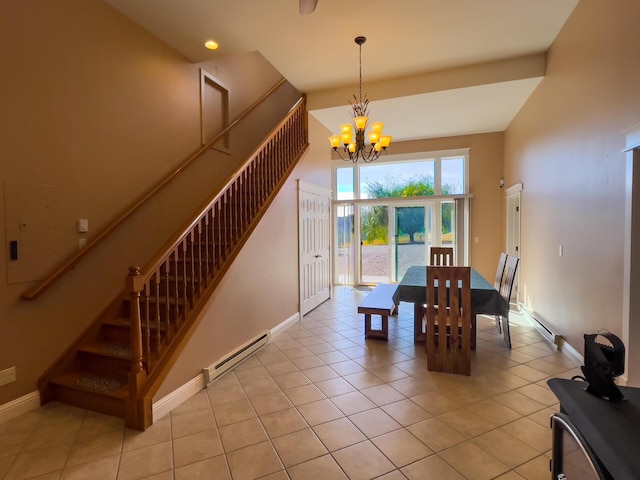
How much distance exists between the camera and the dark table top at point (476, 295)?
3104mm

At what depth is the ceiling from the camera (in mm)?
3131

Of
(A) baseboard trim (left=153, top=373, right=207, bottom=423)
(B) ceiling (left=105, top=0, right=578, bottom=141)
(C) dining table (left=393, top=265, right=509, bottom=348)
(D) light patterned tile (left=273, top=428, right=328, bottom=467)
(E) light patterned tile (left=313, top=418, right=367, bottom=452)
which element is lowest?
(D) light patterned tile (left=273, top=428, right=328, bottom=467)

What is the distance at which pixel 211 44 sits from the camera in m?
3.71

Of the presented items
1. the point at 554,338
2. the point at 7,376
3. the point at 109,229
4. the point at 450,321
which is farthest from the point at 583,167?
the point at 7,376

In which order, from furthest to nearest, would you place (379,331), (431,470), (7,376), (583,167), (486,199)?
1. (486,199)
2. (379,331)
3. (583,167)
4. (7,376)
5. (431,470)

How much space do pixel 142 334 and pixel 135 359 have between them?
0.31 m

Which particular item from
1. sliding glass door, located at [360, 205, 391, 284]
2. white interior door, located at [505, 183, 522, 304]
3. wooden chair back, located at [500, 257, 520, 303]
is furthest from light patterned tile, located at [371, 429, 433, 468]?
sliding glass door, located at [360, 205, 391, 284]

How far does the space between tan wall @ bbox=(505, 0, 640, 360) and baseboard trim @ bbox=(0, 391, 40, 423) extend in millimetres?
4615

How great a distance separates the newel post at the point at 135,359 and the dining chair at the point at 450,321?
2410mm

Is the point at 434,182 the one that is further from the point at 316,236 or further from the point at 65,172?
the point at 65,172

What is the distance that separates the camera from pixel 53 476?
5.92ft

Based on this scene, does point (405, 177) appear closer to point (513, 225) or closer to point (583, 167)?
point (513, 225)

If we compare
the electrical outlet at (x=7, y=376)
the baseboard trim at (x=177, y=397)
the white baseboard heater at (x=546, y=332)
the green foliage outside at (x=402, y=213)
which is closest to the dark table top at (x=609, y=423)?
the baseboard trim at (x=177, y=397)

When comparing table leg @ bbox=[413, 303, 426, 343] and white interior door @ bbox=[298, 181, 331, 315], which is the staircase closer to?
white interior door @ bbox=[298, 181, 331, 315]
